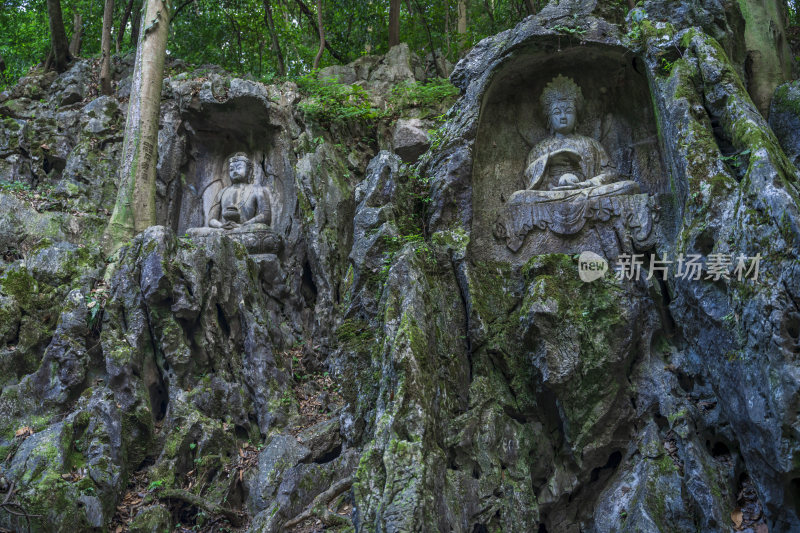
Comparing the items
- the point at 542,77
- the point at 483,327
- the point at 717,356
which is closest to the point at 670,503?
the point at 717,356

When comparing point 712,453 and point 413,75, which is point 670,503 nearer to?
point 712,453

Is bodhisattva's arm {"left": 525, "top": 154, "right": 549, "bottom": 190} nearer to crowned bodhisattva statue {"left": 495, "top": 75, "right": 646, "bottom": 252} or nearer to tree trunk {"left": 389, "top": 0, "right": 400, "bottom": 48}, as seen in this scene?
crowned bodhisattva statue {"left": 495, "top": 75, "right": 646, "bottom": 252}

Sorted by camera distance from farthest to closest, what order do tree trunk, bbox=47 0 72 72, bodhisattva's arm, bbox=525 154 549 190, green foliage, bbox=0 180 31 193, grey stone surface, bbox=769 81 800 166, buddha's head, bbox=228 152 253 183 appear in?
tree trunk, bbox=47 0 72 72
buddha's head, bbox=228 152 253 183
green foliage, bbox=0 180 31 193
bodhisattva's arm, bbox=525 154 549 190
grey stone surface, bbox=769 81 800 166

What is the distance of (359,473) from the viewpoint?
5.29 metres

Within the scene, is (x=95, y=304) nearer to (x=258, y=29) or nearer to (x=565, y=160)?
(x=565, y=160)

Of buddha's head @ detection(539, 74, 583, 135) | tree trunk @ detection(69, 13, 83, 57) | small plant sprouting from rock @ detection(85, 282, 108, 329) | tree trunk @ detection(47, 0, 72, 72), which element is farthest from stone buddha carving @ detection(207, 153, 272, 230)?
tree trunk @ detection(69, 13, 83, 57)

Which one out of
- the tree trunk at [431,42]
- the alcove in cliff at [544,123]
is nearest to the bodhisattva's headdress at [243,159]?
the alcove in cliff at [544,123]

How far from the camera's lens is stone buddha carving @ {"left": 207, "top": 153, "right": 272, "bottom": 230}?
34.0 feet

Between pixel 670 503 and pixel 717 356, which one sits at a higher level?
pixel 717 356

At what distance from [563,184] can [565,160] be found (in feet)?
1.91

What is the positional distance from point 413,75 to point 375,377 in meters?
8.23

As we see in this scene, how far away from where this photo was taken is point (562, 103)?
8.68 m

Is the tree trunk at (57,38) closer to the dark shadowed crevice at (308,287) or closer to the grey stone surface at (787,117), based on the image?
the dark shadowed crevice at (308,287)

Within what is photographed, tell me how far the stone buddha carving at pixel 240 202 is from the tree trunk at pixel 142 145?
119 centimetres
